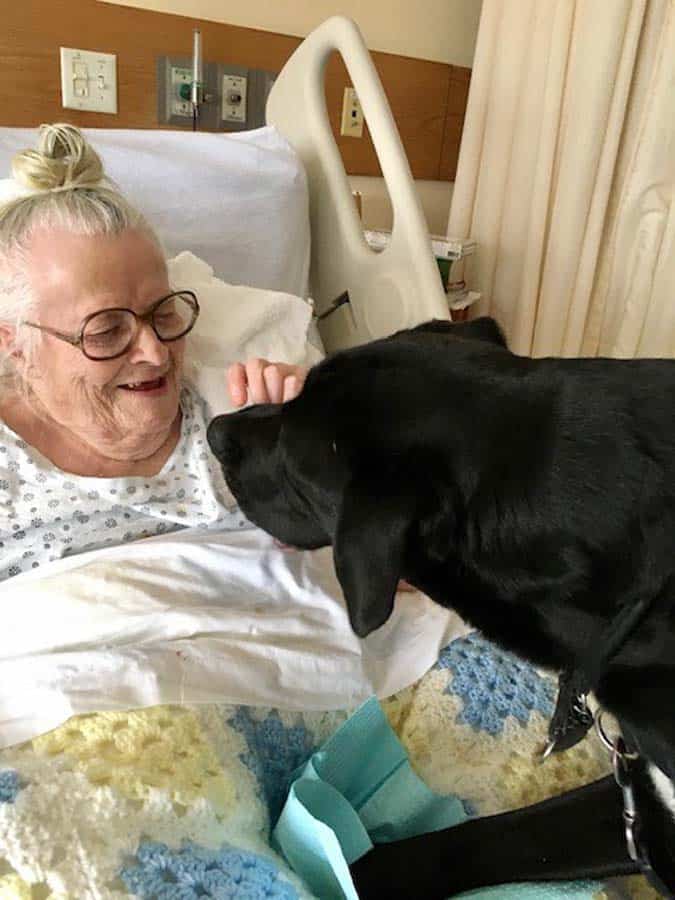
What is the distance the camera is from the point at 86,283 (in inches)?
42.7

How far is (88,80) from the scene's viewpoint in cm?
184

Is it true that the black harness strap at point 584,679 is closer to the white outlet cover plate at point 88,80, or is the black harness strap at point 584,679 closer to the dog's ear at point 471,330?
the dog's ear at point 471,330

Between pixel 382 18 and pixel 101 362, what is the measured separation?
1626 mm

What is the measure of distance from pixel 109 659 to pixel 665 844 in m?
0.59

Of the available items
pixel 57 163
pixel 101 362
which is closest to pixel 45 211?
pixel 57 163

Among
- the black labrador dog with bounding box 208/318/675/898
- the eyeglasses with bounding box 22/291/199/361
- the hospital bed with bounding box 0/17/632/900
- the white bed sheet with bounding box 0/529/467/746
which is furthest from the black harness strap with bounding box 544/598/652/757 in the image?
the eyeglasses with bounding box 22/291/199/361

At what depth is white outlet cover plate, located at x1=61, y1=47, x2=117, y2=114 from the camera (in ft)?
5.94

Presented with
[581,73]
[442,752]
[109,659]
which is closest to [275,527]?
[109,659]

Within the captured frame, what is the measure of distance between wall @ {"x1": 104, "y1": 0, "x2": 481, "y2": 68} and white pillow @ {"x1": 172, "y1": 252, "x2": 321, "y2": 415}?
0.79 m

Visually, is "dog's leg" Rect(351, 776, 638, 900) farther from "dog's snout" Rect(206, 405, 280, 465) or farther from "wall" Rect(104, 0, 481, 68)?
"wall" Rect(104, 0, 481, 68)

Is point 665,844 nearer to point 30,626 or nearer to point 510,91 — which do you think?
point 30,626

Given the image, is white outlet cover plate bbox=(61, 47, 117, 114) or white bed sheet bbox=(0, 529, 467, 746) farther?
white outlet cover plate bbox=(61, 47, 117, 114)

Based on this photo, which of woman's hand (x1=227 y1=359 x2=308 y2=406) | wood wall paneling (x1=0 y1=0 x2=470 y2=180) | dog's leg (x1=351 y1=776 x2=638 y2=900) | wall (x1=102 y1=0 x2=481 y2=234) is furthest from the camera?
wall (x1=102 y1=0 x2=481 y2=234)

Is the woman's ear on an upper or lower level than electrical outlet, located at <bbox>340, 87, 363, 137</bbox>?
lower
